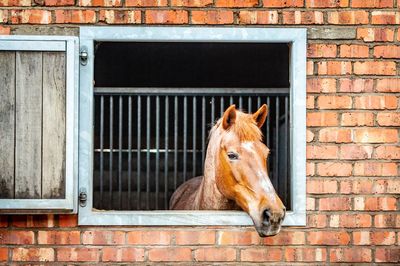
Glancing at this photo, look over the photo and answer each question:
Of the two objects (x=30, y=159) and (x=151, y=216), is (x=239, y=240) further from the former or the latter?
(x=30, y=159)

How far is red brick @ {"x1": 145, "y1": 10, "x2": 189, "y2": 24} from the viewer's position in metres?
3.99

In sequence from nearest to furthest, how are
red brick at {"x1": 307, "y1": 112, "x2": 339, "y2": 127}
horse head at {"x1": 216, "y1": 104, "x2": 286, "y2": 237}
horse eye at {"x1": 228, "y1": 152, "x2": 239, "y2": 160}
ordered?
1. horse head at {"x1": 216, "y1": 104, "x2": 286, "y2": 237}
2. horse eye at {"x1": 228, "y1": 152, "x2": 239, "y2": 160}
3. red brick at {"x1": 307, "y1": 112, "x2": 339, "y2": 127}

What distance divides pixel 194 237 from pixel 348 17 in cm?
174

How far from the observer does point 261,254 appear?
402cm

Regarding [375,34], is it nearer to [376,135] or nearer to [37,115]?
[376,135]

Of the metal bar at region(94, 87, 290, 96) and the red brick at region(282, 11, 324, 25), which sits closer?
the red brick at region(282, 11, 324, 25)

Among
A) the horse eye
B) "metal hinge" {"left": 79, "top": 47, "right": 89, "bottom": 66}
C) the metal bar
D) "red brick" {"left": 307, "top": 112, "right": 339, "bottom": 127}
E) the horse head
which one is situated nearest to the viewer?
the horse head

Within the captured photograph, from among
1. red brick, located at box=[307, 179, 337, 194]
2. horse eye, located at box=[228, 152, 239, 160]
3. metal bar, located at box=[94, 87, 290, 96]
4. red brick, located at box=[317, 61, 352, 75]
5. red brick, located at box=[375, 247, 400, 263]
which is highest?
red brick, located at box=[317, 61, 352, 75]

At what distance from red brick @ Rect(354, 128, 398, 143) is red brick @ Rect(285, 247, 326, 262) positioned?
2.52 ft

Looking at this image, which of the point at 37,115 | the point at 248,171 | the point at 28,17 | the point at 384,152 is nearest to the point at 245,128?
the point at 248,171

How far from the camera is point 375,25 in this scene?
406 centimetres

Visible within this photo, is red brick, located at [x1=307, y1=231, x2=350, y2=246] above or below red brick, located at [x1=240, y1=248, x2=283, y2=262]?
above

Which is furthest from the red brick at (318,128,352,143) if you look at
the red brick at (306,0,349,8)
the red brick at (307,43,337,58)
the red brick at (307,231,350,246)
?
the red brick at (306,0,349,8)

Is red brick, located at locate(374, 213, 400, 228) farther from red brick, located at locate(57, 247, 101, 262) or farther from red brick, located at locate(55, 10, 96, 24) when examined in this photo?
red brick, located at locate(55, 10, 96, 24)
